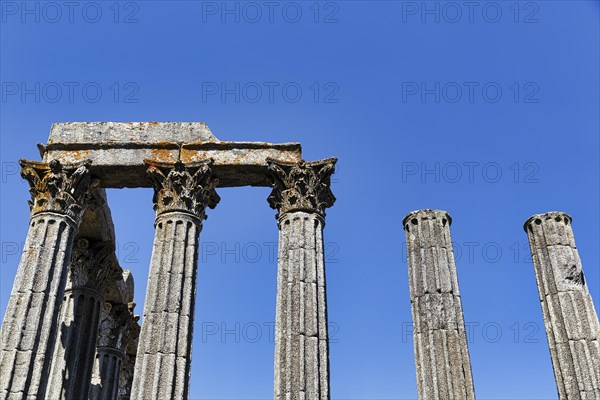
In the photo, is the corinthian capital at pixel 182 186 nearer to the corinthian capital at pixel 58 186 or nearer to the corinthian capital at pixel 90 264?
the corinthian capital at pixel 58 186

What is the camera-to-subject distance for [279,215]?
17.6m

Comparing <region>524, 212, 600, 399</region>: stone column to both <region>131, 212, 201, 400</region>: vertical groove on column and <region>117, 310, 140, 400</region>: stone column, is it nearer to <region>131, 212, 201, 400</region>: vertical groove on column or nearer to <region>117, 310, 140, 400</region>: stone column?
<region>131, 212, 201, 400</region>: vertical groove on column

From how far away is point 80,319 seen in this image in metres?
19.6

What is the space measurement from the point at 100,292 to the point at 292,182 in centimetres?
670

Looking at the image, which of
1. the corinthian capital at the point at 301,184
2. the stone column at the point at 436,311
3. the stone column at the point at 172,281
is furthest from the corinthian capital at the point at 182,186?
the stone column at the point at 436,311

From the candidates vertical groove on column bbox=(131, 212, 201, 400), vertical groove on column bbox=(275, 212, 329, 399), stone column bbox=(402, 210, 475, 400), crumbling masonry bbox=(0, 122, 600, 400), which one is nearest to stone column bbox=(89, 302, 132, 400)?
crumbling masonry bbox=(0, 122, 600, 400)

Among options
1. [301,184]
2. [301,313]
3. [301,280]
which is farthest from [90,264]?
[301,313]

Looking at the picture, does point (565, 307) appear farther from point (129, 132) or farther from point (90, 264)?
point (90, 264)

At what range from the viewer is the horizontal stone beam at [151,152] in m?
18.2

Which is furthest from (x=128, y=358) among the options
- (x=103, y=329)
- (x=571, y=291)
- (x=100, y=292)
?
(x=571, y=291)

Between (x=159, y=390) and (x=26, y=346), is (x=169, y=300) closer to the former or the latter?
(x=159, y=390)

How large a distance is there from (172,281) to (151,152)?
392cm

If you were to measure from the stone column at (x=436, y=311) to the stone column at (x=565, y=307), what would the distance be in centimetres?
268

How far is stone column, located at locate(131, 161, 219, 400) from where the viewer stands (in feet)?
47.9
